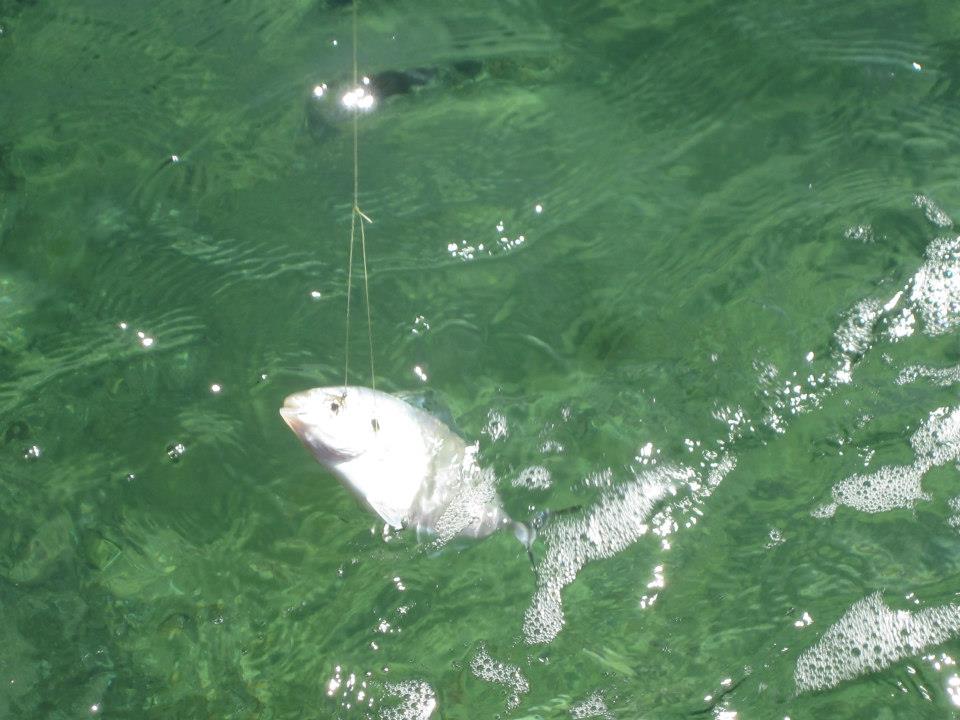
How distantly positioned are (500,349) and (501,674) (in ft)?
3.62

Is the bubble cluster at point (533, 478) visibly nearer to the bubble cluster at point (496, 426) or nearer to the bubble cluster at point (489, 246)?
the bubble cluster at point (496, 426)

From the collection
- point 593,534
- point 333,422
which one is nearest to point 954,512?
point 593,534

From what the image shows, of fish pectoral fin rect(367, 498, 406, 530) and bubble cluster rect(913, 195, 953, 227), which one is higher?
bubble cluster rect(913, 195, 953, 227)

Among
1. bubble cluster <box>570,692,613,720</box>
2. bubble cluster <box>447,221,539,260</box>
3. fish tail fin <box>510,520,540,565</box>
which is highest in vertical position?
bubble cluster <box>447,221,539,260</box>

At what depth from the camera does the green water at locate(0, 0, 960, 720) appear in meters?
3.45

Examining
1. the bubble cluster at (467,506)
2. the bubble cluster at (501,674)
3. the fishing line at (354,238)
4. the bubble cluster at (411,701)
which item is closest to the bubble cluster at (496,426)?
the bubble cluster at (467,506)

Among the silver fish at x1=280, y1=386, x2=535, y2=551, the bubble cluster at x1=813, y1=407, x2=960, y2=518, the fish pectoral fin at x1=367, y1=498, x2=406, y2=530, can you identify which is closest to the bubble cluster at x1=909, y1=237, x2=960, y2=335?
the bubble cluster at x1=813, y1=407, x2=960, y2=518

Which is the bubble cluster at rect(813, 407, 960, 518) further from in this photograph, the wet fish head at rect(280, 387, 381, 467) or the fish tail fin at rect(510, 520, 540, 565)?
the wet fish head at rect(280, 387, 381, 467)

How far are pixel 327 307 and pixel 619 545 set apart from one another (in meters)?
1.30

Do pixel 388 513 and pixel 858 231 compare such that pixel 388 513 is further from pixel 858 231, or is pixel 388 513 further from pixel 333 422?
pixel 858 231

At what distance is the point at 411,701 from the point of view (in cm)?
339

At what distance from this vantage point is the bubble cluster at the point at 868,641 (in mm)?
3404

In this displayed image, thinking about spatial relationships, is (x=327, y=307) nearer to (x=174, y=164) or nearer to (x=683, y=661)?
(x=174, y=164)

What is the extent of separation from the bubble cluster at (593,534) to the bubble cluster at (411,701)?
0.38 m
